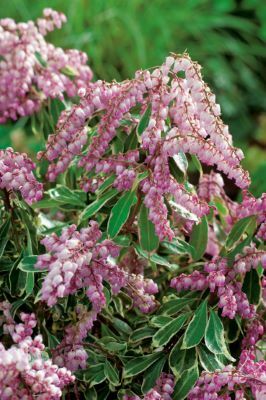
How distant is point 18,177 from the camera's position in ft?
5.73

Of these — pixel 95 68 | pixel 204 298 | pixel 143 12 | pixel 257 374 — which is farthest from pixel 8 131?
pixel 257 374

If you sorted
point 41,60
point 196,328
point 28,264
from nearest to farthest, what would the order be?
1. point 28,264
2. point 196,328
3. point 41,60

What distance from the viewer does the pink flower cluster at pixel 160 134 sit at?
68.6 inches

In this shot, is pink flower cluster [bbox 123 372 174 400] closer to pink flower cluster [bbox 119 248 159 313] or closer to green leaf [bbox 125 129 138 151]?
pink flower cluster [bbox 119 248 159 313]

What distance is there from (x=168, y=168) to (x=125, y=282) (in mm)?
267

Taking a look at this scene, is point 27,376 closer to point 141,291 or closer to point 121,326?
point 141,291

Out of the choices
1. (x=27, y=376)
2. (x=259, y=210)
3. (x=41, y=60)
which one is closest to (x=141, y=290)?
(x=259, y=210)

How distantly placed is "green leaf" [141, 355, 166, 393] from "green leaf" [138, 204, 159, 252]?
0.86 feet

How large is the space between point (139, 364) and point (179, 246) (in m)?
0.35

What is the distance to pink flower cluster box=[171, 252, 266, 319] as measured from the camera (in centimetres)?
185

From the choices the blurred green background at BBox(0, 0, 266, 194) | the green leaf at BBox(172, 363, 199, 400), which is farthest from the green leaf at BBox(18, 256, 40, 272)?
the blurred green background at BBox(0, 0, 266, 194)

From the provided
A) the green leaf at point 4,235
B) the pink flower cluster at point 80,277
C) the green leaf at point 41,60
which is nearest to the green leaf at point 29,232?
the green leaf at point 4,235

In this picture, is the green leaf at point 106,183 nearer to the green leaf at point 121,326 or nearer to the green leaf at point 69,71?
the green leaf at point 121,326

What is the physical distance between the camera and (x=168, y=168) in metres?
1.81
